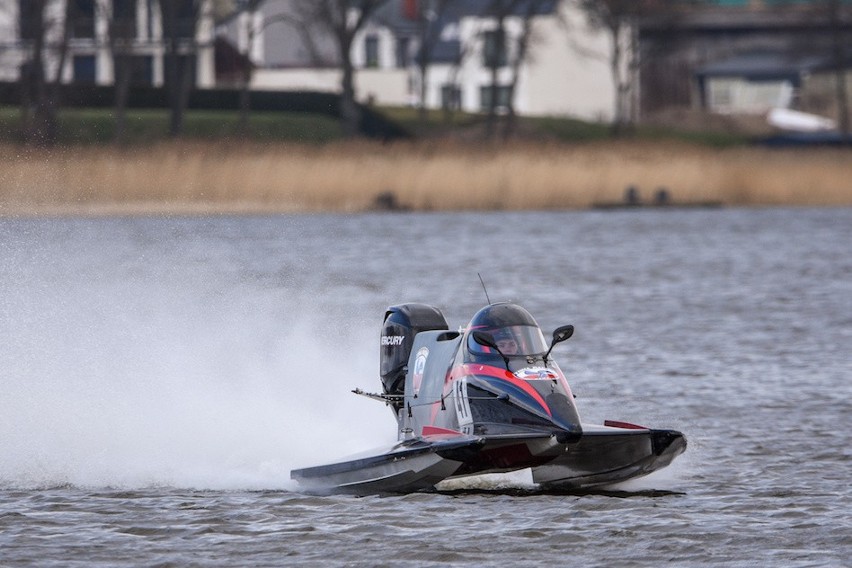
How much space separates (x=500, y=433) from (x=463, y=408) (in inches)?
16.0

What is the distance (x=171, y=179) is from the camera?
1334 inches

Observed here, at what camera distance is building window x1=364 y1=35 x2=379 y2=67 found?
8788 cm

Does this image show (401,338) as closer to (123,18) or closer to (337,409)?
(337,409)

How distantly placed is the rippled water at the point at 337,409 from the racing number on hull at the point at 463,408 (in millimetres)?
533

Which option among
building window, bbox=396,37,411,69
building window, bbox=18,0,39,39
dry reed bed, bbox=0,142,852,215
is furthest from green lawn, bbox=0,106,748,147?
building window, bbox=396,37,411,69

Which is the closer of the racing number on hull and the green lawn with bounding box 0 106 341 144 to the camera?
the racing number on hull

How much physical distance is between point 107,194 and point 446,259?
673 centimetres

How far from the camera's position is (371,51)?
8881 cm

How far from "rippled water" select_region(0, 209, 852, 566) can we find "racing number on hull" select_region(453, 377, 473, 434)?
1.75 feet

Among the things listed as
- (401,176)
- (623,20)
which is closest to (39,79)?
(401,176)

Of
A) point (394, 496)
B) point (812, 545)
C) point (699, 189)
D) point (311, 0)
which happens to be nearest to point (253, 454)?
point (394, 496)

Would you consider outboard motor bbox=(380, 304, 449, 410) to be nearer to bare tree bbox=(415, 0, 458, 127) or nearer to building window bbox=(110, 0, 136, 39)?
building window bbox=(110, 0, 136, 39)

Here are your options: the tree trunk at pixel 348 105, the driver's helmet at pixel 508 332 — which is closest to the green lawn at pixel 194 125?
the tree trunk at pixel 348 105

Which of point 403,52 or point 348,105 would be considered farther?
point 403,52
